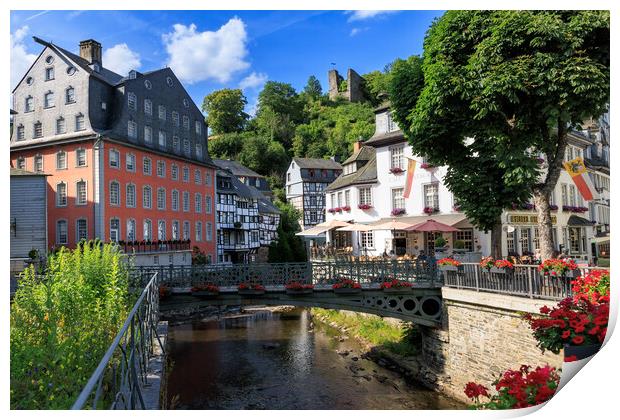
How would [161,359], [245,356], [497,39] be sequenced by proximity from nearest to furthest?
[161,359], [497,39], [245,356]

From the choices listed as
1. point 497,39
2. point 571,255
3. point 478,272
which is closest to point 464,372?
point 478,272

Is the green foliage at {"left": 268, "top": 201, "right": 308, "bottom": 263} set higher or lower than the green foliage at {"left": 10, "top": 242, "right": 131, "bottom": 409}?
higher

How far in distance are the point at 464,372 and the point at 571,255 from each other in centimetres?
292

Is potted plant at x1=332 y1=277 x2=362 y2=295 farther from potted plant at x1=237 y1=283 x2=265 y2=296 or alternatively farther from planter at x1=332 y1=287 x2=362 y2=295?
potted plant at x1=237 y1=283 x2=265 y2=296

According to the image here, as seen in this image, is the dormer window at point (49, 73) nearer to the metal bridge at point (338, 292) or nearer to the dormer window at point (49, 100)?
the dormer window at point (49, 100)

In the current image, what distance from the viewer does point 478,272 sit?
8.69m

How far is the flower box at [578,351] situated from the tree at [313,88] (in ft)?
14.0

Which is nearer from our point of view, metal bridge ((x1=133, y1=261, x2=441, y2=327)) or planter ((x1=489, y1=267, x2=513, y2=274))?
planter ((x1=489, y1=267, x2=513, y2=274))

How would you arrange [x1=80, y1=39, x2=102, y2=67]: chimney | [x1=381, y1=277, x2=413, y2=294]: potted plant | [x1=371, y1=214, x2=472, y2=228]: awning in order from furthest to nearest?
[x1=371, y1=214, x2=472, y2=228]: awning, [x1=381, y1=277, x2=413, y2=294]: potted plant, [x1=80, y1=39, x2=102, y2=67]: chimney

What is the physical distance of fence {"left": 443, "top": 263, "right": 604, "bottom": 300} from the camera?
6969 millimetres

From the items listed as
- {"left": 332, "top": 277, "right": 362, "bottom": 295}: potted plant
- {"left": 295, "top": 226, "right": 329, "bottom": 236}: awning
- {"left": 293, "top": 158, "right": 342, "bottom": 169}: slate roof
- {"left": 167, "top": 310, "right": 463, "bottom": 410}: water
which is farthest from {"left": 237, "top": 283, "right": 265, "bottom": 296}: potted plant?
{"left": 293, "top": 158, "right": 342, "bottom": 169}: slate roof

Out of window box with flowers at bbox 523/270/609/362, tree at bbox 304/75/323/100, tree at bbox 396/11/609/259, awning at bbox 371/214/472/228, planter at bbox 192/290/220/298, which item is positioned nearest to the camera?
window box with flowers at bbox 523/270/609/362

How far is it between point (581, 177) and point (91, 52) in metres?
7.12
